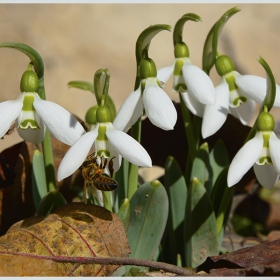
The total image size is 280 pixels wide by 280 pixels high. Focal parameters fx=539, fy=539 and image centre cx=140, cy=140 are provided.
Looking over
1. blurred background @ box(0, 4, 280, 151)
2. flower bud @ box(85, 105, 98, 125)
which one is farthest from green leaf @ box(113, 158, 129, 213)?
blurred background @ box(0, 4, 280, 151)

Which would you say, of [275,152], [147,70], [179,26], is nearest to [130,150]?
[147,70]

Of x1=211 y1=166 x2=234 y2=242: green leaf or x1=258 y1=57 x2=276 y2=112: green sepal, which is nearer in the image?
x1=258 y1=57 x2=276 y2=112: green sepal

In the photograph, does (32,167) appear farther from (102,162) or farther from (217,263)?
(217,263)

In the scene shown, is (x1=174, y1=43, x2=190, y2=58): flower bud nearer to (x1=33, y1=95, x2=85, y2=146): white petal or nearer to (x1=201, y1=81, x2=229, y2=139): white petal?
(x1=201, y1=81, x2=229, y2=139): white petal

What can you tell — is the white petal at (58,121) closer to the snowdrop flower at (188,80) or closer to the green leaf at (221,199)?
the snowdrop flower at (188,80)

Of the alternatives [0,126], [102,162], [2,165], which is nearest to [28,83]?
[0,126]
